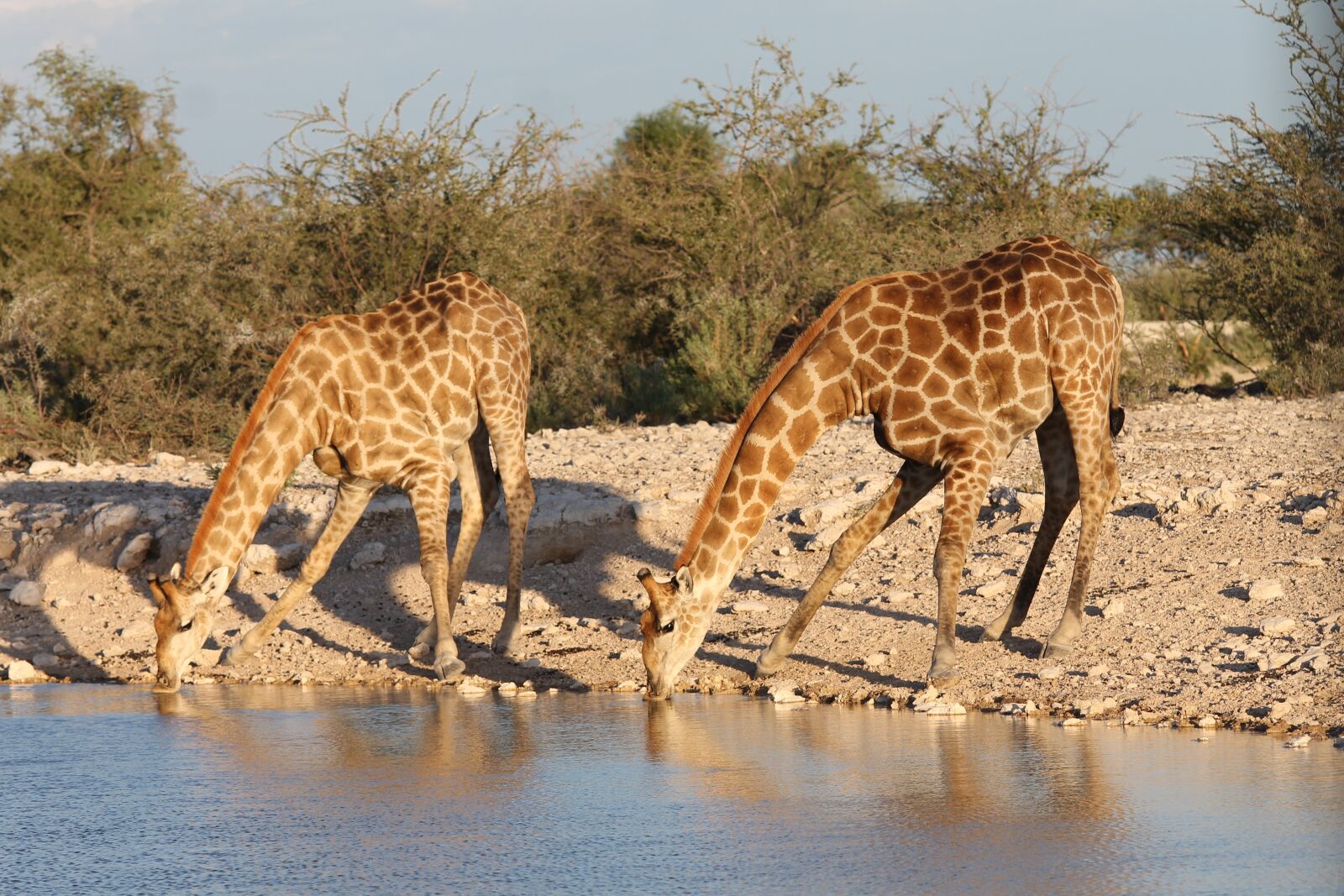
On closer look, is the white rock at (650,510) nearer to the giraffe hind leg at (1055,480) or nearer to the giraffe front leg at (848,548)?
the giraffe front leg at (848,548)

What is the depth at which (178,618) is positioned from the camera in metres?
8.45

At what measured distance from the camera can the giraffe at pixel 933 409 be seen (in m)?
8.05

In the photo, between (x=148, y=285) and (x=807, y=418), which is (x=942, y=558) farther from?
(x=148, y=285)

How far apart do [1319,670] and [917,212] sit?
44.7ft

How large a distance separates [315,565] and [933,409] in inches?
156

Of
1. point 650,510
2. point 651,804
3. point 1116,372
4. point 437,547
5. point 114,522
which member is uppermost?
point 1116,372

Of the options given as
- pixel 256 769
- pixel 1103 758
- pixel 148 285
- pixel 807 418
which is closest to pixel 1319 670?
pixel 1103 758

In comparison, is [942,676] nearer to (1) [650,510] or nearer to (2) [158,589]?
(1) [650,510]

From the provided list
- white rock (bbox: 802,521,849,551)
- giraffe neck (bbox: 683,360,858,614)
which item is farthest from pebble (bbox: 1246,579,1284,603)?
white rock (bbox: 802,521,849,551)

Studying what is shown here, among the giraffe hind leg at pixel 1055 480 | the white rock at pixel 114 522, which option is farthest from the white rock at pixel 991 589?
the white rock at pixel 114 522

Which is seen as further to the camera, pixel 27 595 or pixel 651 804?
pixel 27 595

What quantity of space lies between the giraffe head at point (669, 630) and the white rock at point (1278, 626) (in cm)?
289

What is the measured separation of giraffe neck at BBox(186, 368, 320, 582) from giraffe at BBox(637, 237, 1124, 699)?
8.14 feet

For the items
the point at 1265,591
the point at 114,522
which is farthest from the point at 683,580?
the point at 114,522
